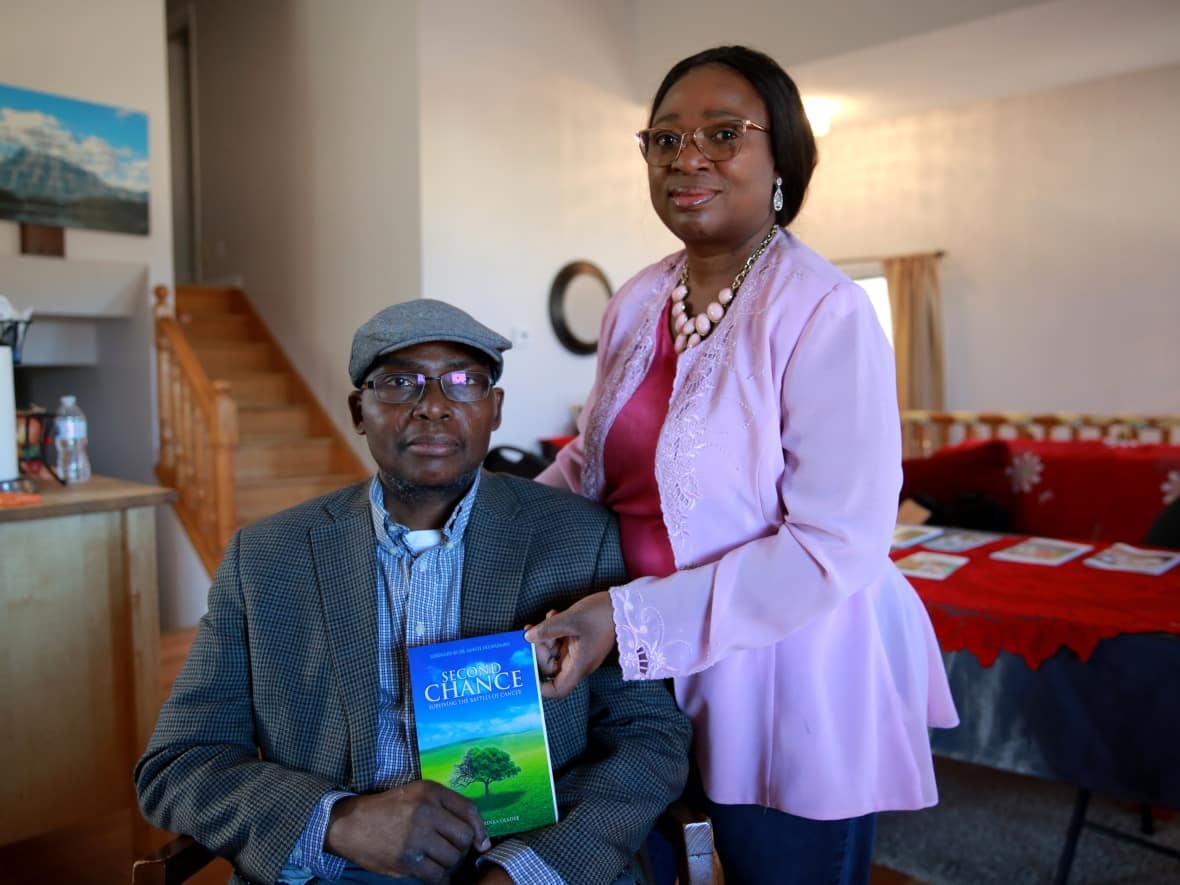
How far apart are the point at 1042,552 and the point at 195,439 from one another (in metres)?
4.01

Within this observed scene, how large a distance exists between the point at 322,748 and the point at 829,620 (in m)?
0.71

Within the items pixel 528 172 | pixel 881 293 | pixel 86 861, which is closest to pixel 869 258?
pixel 881 293

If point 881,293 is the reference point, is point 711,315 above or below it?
below

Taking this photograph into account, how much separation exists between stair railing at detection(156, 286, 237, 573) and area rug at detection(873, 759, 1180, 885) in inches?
133

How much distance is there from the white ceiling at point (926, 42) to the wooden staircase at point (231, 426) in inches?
127

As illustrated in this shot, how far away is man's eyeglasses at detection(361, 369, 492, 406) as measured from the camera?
1.31 meters

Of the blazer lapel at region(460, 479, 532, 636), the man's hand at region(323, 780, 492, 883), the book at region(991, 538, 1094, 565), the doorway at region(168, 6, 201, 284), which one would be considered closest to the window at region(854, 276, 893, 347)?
the book at region(991, 538, 1094, 565)

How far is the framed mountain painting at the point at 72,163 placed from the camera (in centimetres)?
453

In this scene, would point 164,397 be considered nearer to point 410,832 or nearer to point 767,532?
point 410,832

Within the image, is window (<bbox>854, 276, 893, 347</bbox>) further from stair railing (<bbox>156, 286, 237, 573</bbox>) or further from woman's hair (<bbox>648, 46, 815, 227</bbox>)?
woman's hair (<bbox>648, 46, 815, 227</bbox>)

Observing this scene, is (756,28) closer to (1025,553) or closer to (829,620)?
(1025,553)

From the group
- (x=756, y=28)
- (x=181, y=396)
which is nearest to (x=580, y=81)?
(x=756, y=28)

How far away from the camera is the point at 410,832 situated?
1.10 meters

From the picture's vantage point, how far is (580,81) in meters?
5.90
